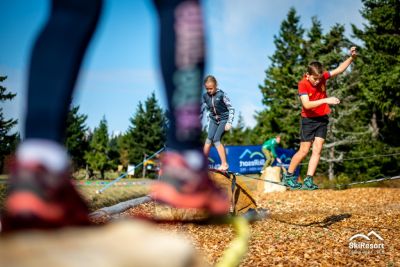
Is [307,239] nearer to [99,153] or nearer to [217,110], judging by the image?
[217,110]

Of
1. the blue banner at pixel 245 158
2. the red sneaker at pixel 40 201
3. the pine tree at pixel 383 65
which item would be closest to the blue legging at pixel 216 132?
the red sneaker at pixel 40 201

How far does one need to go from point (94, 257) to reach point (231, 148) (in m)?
17.4

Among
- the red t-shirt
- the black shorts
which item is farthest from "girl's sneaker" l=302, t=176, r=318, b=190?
the red t-shirt

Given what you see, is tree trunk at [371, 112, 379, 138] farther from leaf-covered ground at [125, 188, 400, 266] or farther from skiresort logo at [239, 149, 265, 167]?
leaf-covered ground at [125, 188, 400, 266]

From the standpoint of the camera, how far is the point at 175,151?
0.83 metres

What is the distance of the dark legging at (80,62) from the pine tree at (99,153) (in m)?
45.3

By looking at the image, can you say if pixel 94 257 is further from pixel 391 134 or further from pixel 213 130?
pixel 391 134

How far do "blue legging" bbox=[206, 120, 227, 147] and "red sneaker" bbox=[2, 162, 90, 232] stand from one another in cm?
534

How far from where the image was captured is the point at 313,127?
15.9 ft

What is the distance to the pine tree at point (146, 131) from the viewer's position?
47.9 m

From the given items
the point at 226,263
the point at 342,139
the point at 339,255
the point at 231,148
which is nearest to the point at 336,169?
the point at 342,139

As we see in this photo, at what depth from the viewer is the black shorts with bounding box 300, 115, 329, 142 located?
4785 millimetres

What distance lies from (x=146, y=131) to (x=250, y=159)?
31413mm

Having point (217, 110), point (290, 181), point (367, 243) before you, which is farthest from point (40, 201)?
point (217, 110)
